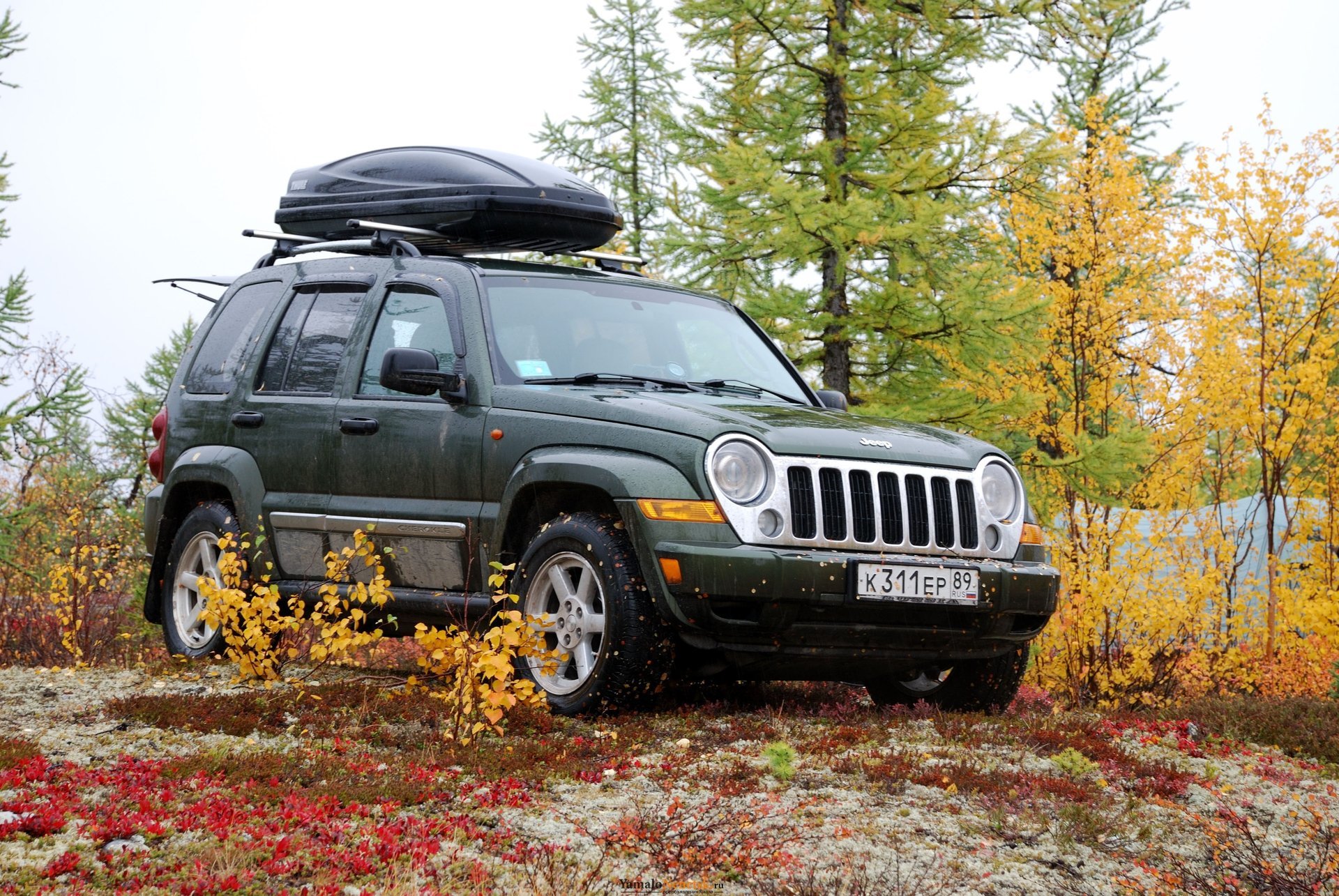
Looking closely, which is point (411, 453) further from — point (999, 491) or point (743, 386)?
point (999, 491)

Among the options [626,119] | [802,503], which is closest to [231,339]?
[802,503]

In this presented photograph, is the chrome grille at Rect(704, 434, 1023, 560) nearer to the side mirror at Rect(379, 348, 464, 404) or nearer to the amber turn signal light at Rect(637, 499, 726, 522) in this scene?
the amber turn signal light at Rect(637, 499, 726, 522)

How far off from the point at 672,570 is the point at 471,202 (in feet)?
9.43

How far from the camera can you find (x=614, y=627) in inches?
225

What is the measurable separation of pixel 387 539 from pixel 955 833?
3458 millimetres

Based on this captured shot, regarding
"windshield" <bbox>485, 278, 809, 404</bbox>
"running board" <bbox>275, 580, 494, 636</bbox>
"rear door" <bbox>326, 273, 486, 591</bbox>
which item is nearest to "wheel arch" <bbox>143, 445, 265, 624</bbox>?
"rear door" <bbox>326, 273, 486, 591</bbox>

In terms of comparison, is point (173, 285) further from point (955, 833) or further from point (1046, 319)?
point (1046, 319)

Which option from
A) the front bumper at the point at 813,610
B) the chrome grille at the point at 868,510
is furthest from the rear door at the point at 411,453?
the chrome grille at the point at 868,510

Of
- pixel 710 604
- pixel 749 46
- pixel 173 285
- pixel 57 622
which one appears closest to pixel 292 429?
pixel 173 285

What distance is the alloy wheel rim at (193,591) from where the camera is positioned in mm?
7961

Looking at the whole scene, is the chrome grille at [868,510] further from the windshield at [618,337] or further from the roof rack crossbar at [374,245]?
the roof rack crossbar at [374,245]

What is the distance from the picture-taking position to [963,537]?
604 centimetres

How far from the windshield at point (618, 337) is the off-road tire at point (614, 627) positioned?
39.4 inches

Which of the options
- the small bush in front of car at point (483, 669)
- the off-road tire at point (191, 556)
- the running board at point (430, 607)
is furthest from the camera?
the off-road tire at point (191, 556)
